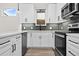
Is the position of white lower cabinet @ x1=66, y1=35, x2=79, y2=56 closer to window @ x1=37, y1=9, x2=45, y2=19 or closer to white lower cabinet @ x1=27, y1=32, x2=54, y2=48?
white lower cabinet @ x1=27, y1=32, x2=54, y2=48

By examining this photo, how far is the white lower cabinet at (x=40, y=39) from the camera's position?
5277 millimetres

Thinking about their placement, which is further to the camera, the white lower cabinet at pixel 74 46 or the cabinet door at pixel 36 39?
the cabinet door at pixel 36 39

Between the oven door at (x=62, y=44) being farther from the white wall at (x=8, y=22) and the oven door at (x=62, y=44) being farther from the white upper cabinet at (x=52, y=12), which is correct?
the white upper cabinet at (x=52, y=12)

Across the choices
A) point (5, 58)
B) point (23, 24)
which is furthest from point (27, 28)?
point (5, 58)

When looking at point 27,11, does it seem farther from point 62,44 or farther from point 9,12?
point 62,44

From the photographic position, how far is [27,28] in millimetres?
5977

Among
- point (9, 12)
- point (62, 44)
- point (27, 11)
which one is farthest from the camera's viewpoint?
point (27, 11)

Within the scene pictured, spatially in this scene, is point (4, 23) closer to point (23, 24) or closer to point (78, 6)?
point (78, 6)

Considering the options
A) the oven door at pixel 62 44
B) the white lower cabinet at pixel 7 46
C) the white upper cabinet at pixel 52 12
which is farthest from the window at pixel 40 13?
the white lower cabinet at pixel 7 46

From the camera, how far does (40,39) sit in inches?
209

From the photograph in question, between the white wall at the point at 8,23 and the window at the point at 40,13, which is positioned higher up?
the window at the point at 40,13

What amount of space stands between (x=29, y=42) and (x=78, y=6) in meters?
3.36

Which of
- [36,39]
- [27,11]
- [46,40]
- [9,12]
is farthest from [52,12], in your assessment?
[9,12]

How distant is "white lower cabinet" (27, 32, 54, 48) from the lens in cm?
528
